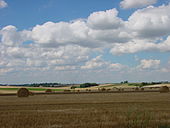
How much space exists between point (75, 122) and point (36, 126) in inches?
106

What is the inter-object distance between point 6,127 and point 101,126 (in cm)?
518

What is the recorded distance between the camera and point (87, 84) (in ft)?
588

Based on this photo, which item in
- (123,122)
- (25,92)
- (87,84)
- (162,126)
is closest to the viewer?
(162,126)

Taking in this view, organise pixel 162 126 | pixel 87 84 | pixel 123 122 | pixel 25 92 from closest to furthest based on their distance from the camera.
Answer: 1. pixel 162 126
2. pixel 123 122
3. pixel 25 92
4. pixel 87 84

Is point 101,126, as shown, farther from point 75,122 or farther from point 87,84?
point 87,84

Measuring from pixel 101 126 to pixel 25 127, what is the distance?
4.15m

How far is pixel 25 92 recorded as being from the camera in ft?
186

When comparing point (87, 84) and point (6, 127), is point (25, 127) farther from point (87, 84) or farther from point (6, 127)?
point (87, 84)

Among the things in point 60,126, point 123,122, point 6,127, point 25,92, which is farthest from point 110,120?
point 25,92

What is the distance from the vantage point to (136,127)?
48.5 feet

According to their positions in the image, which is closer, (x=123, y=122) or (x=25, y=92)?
(x=123, y=122)

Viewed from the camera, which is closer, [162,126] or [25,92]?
[162,126]

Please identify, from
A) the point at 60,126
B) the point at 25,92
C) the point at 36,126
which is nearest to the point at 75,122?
the point at 60,126

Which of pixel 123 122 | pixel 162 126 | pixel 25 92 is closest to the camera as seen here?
pixel 162 126
